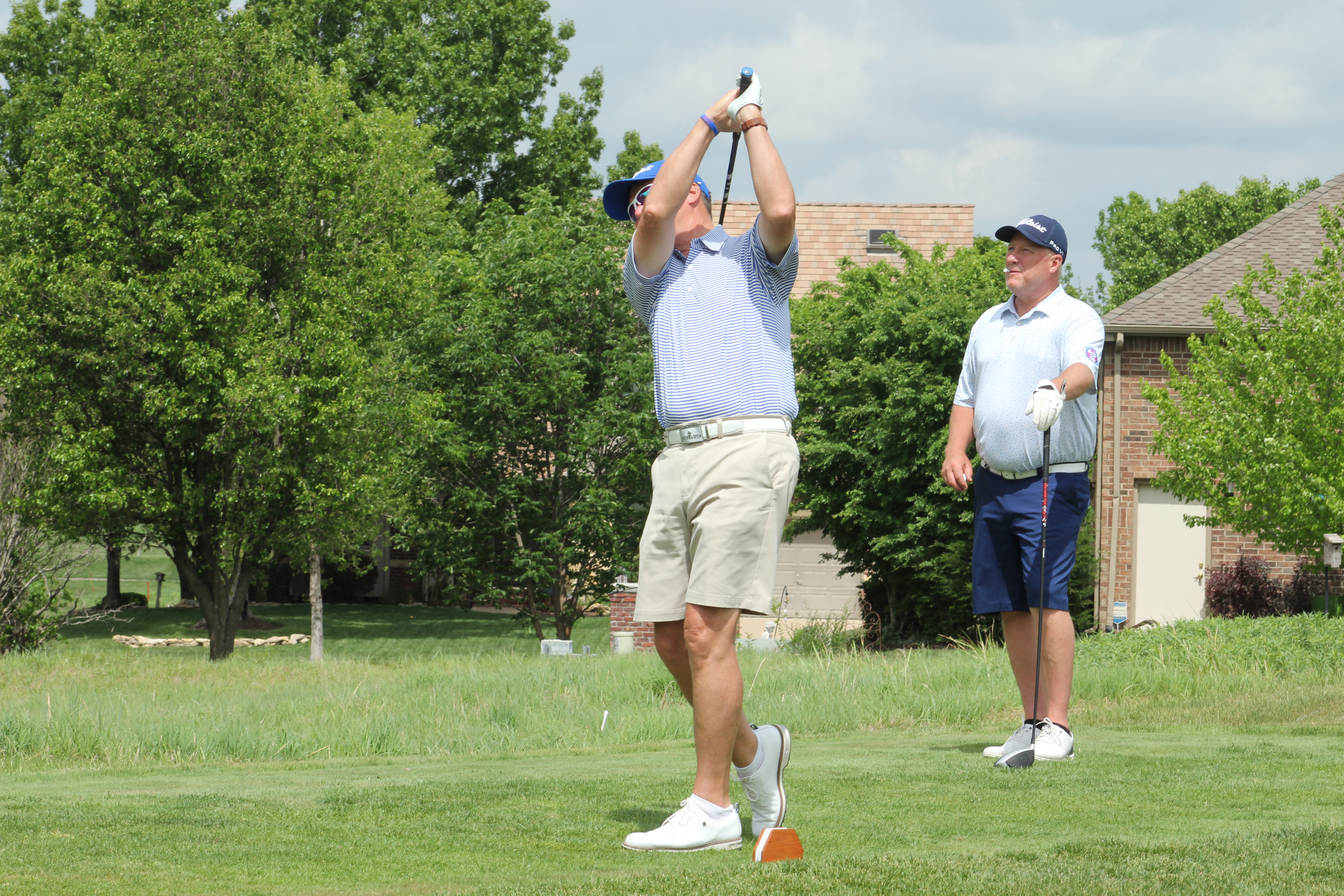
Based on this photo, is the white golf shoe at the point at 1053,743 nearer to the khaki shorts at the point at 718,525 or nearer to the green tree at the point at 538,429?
the khaki shorts at the point at 718,525

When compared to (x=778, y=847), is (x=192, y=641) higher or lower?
lower

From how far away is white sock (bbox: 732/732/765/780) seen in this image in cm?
396

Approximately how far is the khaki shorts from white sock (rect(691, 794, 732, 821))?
507 mm

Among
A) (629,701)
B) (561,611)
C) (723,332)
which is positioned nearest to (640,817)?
(723,332)

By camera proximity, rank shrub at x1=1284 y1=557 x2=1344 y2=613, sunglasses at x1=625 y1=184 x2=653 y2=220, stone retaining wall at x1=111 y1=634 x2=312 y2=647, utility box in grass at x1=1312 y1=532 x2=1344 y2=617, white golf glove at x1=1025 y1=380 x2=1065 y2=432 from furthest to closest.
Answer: stone retaining wall at x1=111 y1=634 x2=312 y2=647
shrub at x1=1284 y1=557 x2=1344 y2=613
utility box in grass at x1=1312 y1=532 x2=1344 y2=617
white golf glove at x1=1025 y1=380 x2=1065 y2=432
sunglasses at x1=625 y1=184 x2=653 y2=220

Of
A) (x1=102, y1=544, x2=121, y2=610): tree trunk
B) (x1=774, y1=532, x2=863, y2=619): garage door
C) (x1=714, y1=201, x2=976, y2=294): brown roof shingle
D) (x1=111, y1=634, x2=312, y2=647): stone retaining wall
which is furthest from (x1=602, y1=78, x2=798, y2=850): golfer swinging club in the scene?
(x1=102, y1=544, x2=121, y2=610): tree trunk

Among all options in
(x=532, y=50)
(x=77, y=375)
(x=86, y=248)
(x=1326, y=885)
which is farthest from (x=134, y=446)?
(x=532, y=50)

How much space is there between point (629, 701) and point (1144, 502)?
571 inches

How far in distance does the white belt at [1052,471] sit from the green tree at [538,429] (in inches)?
695

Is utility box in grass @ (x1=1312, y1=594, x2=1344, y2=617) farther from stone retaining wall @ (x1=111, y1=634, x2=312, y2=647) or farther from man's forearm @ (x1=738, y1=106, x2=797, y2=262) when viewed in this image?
stone retaining wall @ (x1=111, y1=634, x2=312, y2=647)

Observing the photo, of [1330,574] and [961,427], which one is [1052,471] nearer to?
[961,427]

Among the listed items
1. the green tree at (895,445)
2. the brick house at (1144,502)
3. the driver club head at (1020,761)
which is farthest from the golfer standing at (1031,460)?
the brick house at (1144,502)

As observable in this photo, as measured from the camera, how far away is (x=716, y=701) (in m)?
3.91

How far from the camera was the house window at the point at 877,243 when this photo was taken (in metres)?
32.0
